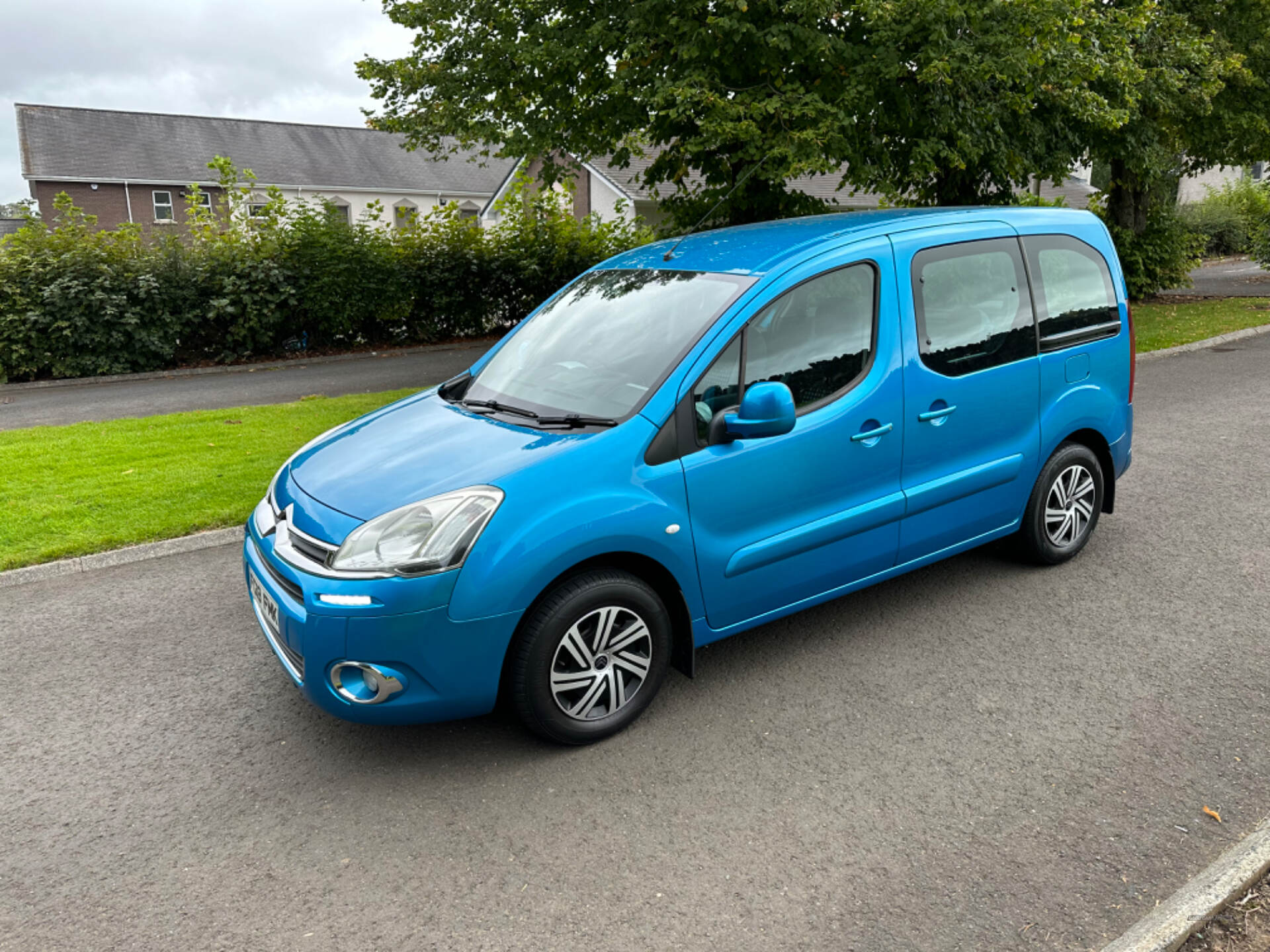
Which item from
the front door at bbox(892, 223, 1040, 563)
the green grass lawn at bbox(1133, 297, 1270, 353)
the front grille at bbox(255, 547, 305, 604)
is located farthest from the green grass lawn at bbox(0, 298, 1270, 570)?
the green grass lawn at bbox(1133, 297, 1270, 353)

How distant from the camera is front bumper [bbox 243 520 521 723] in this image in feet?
10.6

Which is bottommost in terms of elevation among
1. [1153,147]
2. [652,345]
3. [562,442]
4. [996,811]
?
[996,811]

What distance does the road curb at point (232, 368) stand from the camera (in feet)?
50.0

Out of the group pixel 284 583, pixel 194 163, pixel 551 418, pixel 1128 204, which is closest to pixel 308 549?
pixel 284 583

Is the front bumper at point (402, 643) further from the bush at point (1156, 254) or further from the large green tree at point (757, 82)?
the bush at point (1156, 254)

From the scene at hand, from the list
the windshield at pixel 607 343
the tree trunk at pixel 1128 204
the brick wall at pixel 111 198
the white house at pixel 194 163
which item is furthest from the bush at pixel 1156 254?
the brick wall at pixel 111 198

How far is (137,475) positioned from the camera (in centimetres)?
770

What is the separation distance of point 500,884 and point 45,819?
5.54 ft

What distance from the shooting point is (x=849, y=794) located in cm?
336

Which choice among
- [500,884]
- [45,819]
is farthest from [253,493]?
[500,884]

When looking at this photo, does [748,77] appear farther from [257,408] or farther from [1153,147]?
A: [1153,147]

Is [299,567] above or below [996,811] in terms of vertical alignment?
above

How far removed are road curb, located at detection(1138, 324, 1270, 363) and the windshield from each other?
10214mm

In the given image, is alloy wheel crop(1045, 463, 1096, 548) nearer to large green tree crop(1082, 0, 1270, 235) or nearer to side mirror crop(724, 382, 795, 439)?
side mirror crop(724, 382, 795, 439)
